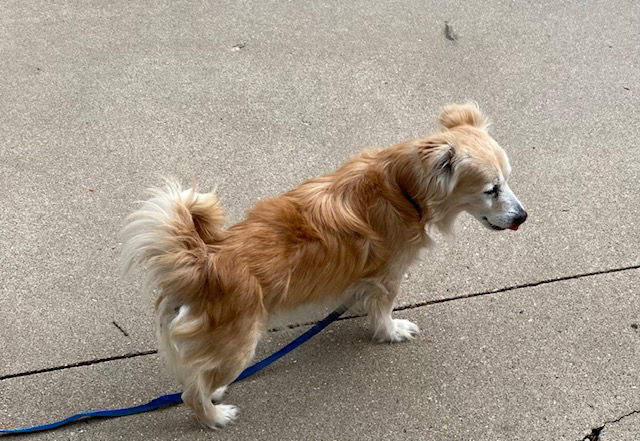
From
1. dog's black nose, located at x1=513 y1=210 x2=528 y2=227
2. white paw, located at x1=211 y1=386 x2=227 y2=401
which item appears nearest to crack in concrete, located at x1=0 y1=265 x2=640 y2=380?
white paw, located at x1=211 y1=386 x2=227 y2=401

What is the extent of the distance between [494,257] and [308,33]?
245 cm

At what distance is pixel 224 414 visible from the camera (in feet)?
8.66

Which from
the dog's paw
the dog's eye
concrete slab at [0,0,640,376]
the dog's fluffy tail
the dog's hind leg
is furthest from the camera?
concrete slab at [0,0,640,376]

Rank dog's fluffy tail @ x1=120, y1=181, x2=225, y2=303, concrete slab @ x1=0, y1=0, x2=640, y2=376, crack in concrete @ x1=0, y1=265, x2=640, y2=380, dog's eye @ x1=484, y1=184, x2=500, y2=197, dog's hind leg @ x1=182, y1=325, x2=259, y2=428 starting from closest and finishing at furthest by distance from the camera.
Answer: dog's fluffy tail @ x1=120, y1=181, x2=225, y2=303 → dog's hind leg @ x1=182, y1=325, x2=259, y2=428 → dog's eye @ x1=484, y1=184, x2=500, y2=197 → crack in concrete @ x1=0, y1=265, x2=640, y2=380 → concrete slab @ x1=0, y1=0, x2=640, y2=376

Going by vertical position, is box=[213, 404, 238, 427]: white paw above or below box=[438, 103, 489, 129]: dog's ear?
below

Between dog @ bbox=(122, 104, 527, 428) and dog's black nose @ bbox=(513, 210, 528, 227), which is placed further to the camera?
dog's black nose @ bbox=(513, 210, 528, 227)

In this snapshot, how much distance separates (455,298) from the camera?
3.19m

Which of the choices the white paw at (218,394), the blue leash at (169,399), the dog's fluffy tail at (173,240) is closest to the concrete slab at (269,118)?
the blue leash at (169,399)

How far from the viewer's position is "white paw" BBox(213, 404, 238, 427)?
2615mm

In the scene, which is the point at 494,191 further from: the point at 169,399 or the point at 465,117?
the point at 169,399

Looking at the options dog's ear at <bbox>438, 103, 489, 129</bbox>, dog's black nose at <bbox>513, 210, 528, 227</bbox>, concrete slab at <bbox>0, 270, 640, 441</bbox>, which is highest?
dog's ear at <bbox>438, 103, 489, 129</bbox>

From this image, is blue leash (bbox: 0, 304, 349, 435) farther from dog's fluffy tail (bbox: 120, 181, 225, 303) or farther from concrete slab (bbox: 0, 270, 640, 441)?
dog's fluffy tail (bbox: 120, 181, 225, 303)

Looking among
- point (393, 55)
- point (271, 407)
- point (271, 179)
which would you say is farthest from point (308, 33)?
point (271, 407)

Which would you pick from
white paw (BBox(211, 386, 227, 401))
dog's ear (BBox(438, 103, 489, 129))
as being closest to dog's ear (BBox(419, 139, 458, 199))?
dog's ear (BBox(438, 103, 489, 129))
